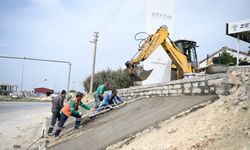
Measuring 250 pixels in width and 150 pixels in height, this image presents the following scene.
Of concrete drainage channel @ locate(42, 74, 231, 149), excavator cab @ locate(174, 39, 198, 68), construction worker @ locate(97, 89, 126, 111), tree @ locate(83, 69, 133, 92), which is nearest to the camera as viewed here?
concrete drainage channel @ locate(42, 74, 231, 149)

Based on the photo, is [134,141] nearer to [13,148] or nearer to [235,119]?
[235,119]

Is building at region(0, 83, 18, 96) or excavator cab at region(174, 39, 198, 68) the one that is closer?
excavator cab at region(174, 39, 198, 68)

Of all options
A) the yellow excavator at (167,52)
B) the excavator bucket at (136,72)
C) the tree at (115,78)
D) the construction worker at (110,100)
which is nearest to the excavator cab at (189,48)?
the yellow excavator at (167,52)

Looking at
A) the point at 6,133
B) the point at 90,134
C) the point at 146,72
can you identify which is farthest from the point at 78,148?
the point at 146,72

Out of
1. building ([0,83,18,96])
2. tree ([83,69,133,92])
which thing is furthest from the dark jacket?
building ([0,83,18,96])

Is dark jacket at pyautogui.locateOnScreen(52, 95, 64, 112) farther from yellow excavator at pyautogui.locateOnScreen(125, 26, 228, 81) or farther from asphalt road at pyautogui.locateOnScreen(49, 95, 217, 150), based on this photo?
yellow excavator at pyautogui.locateOnScreen(125, 26, 228, 81)

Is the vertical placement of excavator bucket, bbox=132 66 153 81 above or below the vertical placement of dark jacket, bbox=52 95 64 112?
above

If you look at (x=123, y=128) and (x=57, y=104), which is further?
(x=57, y=104)

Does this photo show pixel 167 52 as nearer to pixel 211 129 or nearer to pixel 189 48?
pixel 189 48

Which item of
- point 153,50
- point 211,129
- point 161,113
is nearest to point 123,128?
point 161,113

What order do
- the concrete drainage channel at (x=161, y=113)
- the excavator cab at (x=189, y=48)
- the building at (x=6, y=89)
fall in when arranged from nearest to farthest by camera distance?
1. the concrete drainage channel at (x=161, y=113)
2. the excavator cab at (x=189, y=48)
3. the building at (x=6, y=89)

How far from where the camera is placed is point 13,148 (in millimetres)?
8523

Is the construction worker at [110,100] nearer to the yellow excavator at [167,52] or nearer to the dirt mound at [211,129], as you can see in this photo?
the yellow excavator at [167,52]

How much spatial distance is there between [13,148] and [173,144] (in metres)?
6.56
